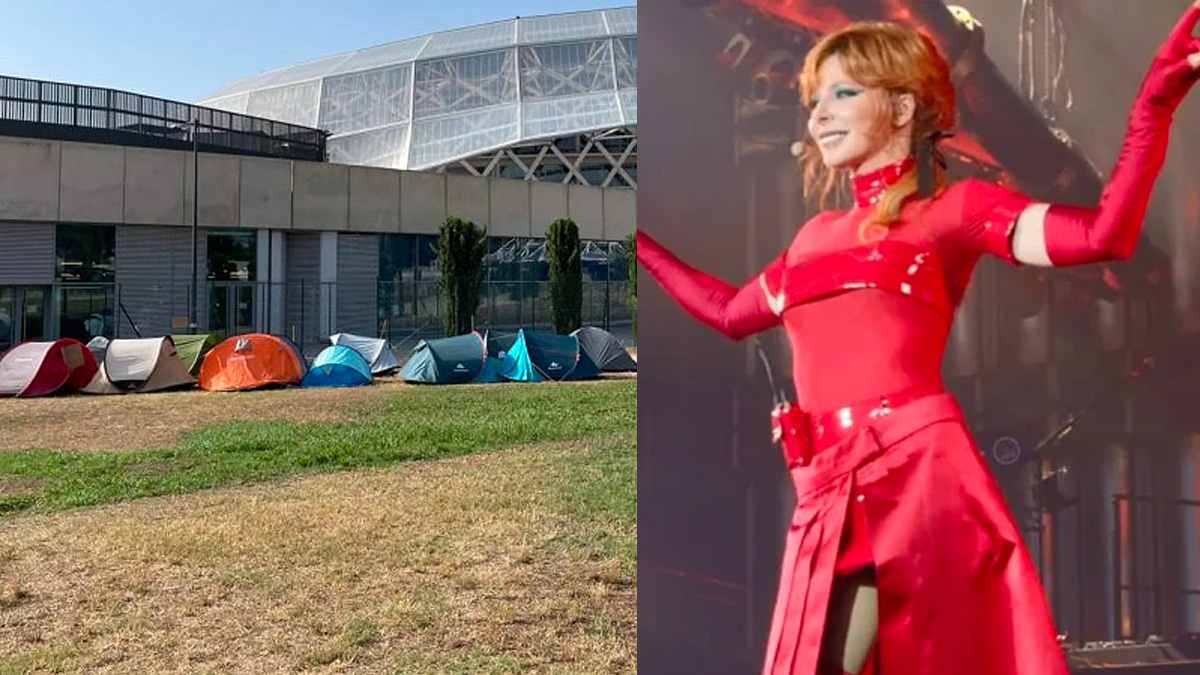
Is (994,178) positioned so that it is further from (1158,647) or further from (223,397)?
(223,397)

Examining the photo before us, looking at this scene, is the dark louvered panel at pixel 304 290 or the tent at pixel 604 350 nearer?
the tent at pixel 604 350

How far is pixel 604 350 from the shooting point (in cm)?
2806

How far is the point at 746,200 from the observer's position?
347 centimetres

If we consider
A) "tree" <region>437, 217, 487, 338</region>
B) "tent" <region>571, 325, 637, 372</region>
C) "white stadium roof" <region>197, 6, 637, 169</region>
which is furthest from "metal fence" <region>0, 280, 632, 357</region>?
"white stadium roof" <region>197, 6, 637, 169</region>

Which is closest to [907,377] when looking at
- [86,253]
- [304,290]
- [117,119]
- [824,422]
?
[824,422]

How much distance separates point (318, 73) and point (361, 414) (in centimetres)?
6653

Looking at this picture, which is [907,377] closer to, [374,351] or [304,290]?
[374,351]

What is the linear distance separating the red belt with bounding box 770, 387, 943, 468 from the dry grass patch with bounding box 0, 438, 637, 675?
284 centimetres

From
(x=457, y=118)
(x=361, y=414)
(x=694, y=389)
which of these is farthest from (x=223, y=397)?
(x=457, y=118)

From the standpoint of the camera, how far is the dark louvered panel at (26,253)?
32375 millimetres

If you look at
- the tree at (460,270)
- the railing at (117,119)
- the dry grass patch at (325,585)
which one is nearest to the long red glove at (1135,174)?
the dry grass patch at (325,585)

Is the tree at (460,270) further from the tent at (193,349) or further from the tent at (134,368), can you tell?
the tent at (134,368)

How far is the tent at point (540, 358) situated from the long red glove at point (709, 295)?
22.3 m

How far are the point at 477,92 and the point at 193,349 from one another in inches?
1938
